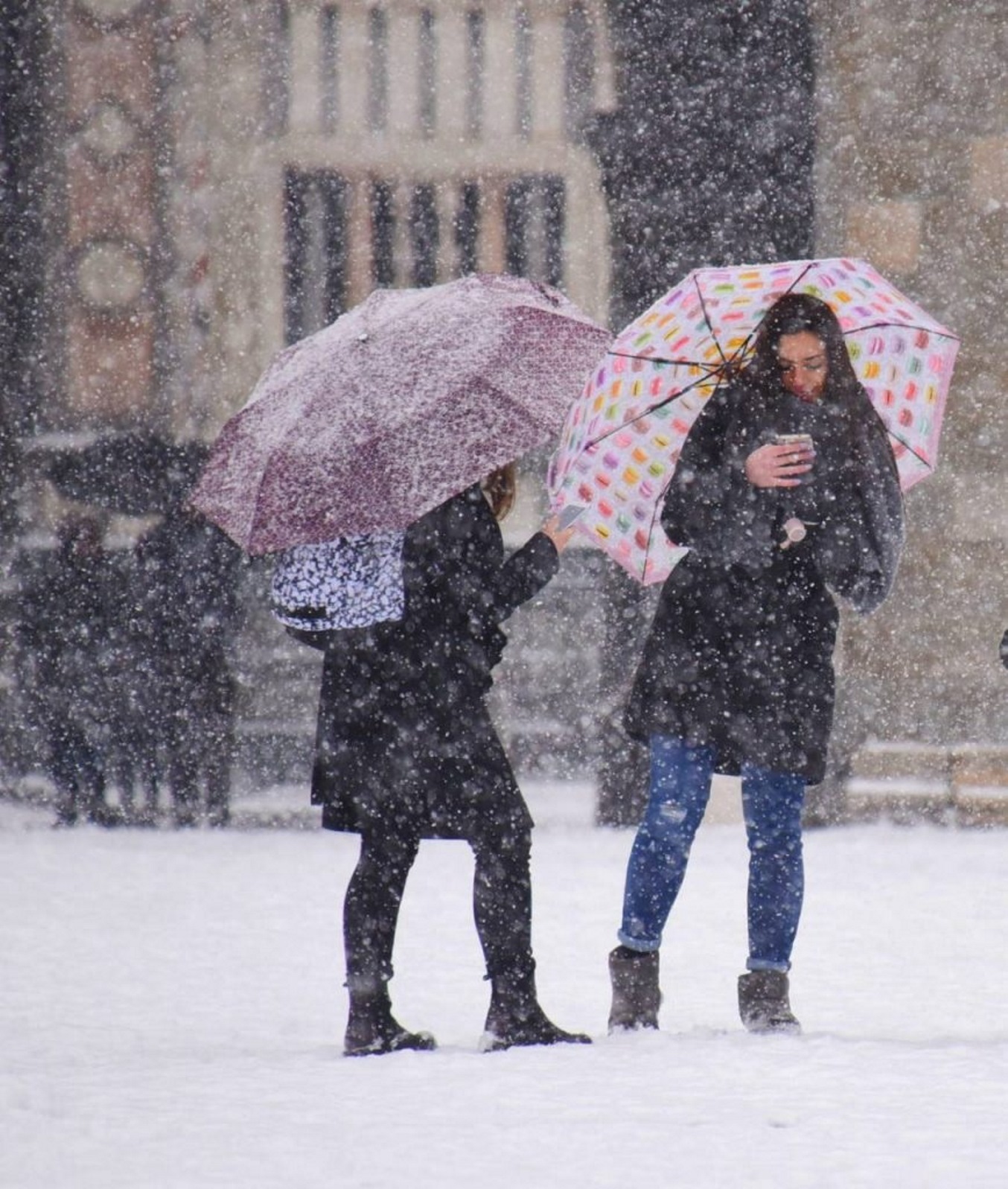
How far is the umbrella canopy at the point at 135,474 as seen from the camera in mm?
9867

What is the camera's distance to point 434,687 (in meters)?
4.63

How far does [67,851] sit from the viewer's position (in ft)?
29.1

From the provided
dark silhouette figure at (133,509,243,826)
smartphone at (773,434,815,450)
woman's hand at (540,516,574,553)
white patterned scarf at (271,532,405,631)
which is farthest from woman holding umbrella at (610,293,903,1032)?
dark silhouette figure at (133,509,243,826)

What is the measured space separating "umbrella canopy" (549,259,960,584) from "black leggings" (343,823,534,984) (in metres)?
0.86

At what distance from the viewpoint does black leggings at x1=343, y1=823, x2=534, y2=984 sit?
15.2 feet

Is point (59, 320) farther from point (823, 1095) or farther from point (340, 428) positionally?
point (823, 1095)

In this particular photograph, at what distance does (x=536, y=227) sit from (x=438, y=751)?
302 inches

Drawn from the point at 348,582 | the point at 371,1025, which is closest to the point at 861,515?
the point at 348,582

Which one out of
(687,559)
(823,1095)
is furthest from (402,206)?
(823,1095)

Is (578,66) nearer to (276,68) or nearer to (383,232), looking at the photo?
(383,232)

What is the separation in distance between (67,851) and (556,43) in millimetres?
5718

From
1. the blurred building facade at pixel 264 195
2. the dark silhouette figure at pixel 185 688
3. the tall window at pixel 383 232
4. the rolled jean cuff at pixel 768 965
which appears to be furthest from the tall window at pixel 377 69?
the rolled jean cuff at pixel 768 965

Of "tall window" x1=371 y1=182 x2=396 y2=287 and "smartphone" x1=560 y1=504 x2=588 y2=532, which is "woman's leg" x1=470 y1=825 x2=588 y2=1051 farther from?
"tall window" x1=371 y1=182 x2=396 y2=287

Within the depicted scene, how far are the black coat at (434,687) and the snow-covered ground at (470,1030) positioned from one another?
55 centimetres
